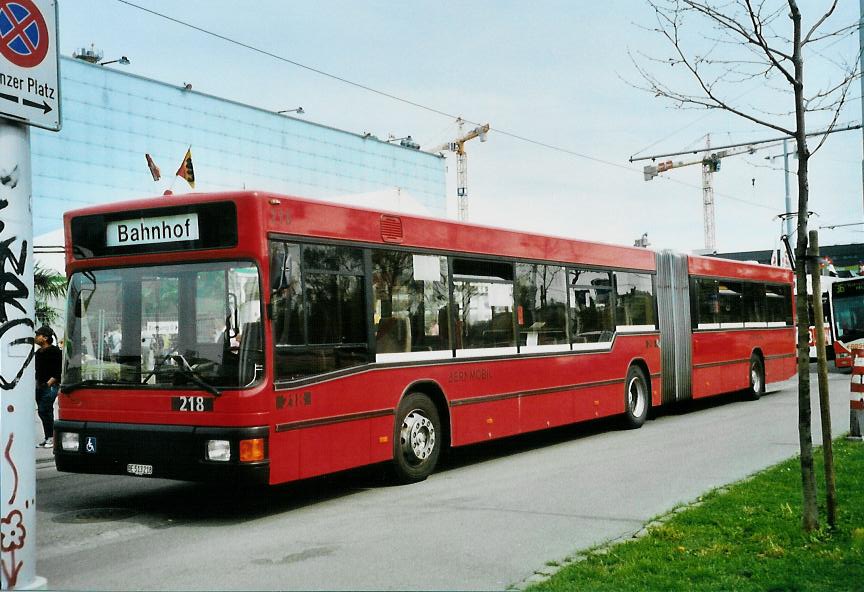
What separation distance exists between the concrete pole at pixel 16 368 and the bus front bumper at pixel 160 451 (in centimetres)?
219

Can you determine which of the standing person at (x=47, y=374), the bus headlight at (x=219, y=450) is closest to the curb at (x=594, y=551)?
the bus headlight at (x=219, y=450)

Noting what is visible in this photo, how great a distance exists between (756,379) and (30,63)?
18105mm

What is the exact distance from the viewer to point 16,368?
18.8ft

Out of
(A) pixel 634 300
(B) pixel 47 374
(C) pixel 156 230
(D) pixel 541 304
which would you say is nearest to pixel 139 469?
(C) pixel 156 230

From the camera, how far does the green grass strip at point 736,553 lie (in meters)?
5.71

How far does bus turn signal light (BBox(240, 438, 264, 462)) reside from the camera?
789cm

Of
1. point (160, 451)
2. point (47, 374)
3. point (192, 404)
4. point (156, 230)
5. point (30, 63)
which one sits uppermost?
point (30, 63)

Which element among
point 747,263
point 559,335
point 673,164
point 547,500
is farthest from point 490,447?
point 673,164

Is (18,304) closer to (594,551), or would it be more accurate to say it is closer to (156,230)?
(156,230)

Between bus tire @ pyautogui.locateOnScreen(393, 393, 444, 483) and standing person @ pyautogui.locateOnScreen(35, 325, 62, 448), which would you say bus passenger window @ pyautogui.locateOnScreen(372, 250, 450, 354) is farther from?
standing person @ pyautogui.locateOnScreen(35, 325, 62, 448)

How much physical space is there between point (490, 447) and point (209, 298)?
6.42 metres

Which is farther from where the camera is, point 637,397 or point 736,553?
point 637,397

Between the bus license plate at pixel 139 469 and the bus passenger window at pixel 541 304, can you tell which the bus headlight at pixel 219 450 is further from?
the bus passenger window at pixel 541 304

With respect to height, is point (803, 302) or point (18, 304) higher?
point (18, 304)
